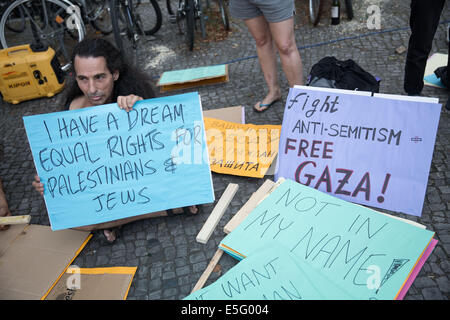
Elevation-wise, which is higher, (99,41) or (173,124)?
(99,41)

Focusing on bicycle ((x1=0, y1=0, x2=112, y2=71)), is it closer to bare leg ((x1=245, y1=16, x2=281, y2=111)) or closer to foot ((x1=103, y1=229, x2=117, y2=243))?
bare leg ((x1=245, y1=16, x2=281, y2=111))

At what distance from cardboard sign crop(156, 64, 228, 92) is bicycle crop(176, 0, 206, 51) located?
0.94 meters

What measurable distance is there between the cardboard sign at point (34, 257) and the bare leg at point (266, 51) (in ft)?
6.93

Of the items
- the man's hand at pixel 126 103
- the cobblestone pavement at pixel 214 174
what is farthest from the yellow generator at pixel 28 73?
the man's hand at pixel 126 103

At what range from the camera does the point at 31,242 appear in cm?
240

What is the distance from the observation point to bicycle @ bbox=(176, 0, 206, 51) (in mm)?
4859

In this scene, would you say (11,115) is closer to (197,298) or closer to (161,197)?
(161,197)

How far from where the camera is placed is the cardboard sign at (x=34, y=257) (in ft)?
6.82

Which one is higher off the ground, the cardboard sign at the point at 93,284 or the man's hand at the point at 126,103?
the man's hand at the point at 126,103

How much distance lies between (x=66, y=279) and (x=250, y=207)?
124 centimetres

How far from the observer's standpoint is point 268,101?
11.4 feet

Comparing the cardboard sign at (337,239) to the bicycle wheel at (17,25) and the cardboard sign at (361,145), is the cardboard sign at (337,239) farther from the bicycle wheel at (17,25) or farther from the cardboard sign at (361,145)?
the bicycle wheel at (17,25)
